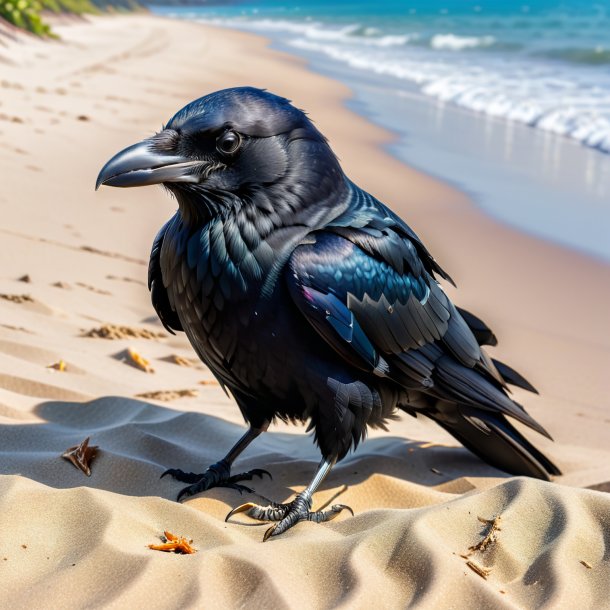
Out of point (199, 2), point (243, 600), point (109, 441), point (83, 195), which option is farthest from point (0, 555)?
point (199, 2)

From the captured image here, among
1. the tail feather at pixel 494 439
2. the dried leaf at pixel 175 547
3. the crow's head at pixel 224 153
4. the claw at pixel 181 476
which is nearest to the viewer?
the dried leaf at pixel 175 547

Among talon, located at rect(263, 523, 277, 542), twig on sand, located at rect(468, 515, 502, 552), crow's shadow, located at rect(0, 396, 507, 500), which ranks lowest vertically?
crow's shadow, located at rect(0, 396, 507, 500)

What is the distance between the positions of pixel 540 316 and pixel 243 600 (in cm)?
385

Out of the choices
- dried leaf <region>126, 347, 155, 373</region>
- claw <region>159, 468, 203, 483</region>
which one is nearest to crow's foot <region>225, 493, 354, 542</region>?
claw <region>159, 468, 203, 483</region>

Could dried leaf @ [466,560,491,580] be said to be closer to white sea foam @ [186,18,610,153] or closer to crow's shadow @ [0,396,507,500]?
crow's shadow @ [0,396,507,500]

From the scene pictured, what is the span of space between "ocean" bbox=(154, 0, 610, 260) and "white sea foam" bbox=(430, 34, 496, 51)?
0.24 feet

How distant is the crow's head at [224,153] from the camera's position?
294 centimetres

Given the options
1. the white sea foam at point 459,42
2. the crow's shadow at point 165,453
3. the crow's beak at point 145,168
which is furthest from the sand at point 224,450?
the white sea foam at point 459,42

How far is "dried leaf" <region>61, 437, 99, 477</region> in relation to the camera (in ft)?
10.9

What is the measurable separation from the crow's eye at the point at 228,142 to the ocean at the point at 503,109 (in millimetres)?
4634

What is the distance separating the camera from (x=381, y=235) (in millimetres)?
3252

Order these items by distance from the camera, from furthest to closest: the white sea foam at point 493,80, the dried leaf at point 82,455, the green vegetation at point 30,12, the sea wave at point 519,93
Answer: the green vegetation at point 30,12, the white sea foam at point 493,80, the sea wave at point 519,93, the dried leaf at point 82,455

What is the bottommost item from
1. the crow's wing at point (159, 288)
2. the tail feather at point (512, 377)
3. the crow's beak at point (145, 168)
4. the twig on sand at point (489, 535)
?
the twig on sand at point (489, 535)

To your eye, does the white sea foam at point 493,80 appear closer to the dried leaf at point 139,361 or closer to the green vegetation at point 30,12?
the green vegetation at point 30,12
